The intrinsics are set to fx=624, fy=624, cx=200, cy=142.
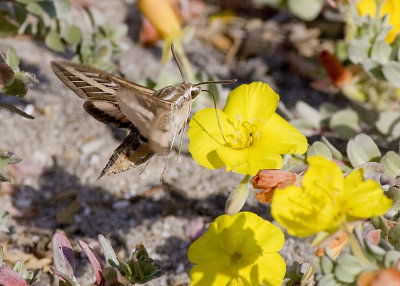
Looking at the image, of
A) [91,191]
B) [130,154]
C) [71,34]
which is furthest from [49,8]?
[130,154]

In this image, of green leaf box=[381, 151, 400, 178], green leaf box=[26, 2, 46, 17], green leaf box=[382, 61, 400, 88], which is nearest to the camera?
green leaf box=[381, 151, 400, 178]

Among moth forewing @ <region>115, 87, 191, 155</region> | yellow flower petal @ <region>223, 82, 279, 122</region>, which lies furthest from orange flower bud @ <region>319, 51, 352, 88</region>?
moth forewing @ <region>115, 87, 191, 155</region>

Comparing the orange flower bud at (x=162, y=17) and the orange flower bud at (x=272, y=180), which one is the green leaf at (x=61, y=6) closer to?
the orange flower bud at (x=162, y=17)

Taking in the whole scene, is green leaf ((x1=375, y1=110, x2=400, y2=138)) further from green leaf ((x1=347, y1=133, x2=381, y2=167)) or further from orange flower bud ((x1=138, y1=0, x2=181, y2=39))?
orange flower bud ((x1=138, y1=0, x2=181, y2=39))

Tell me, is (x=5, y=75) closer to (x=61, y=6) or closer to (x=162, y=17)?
(x=61, y=6)

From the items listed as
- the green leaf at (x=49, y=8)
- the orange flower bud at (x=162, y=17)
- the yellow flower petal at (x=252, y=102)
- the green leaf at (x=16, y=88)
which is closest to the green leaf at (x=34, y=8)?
the green leaf at (x=49, y=8)

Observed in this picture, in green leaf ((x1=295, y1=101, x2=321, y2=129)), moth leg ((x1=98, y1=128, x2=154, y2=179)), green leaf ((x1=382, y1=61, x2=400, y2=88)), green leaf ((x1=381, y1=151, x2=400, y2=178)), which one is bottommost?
green leaf ((x1=295, y1=101, x2=321, y2=129))
